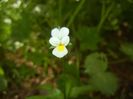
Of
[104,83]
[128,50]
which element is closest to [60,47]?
[104,83]

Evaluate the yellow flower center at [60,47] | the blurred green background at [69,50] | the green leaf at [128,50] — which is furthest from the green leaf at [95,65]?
the yellow flower center at [60,47]

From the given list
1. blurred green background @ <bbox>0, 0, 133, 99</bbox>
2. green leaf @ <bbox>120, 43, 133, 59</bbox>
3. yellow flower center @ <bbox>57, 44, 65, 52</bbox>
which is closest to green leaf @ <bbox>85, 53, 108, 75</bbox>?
blurred green background @ <bbox>0, 0, 133, 99</bbox>


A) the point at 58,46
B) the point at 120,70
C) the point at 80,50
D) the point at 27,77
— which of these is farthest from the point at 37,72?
the point at 58,46

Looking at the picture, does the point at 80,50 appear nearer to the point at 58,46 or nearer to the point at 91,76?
the point at 91,76

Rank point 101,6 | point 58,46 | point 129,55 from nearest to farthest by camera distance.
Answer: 1. point 58,46
2. point 129,55
3. point 101,6

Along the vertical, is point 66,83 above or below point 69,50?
below

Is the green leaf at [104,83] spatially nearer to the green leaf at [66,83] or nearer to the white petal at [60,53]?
the green leaf at [66,83]

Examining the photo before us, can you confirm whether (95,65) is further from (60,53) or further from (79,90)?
(60,53)
